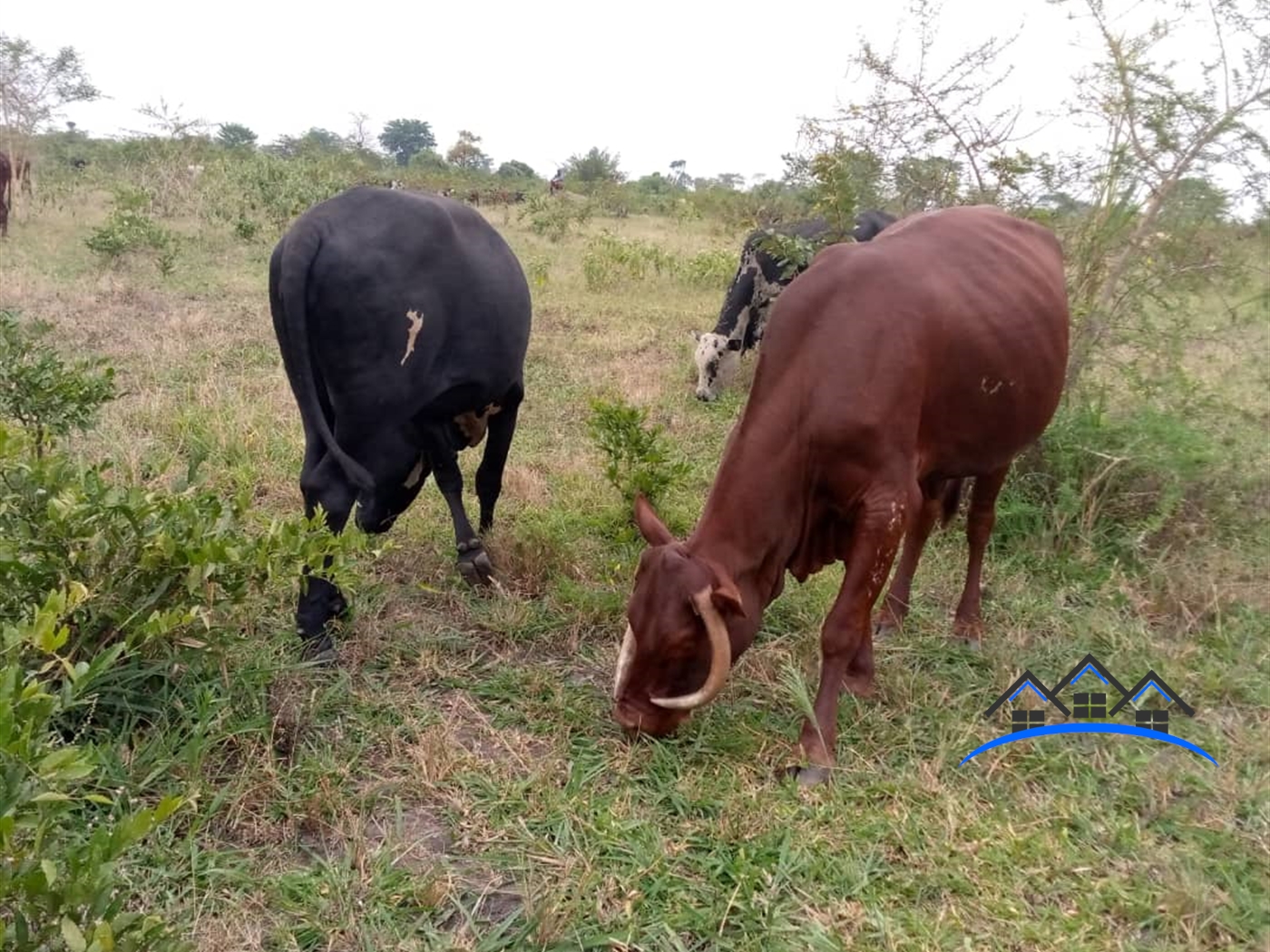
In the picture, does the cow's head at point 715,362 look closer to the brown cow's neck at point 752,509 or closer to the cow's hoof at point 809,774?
the brown cow's neck at point 752,509

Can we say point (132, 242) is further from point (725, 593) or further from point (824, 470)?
point (725, 593)

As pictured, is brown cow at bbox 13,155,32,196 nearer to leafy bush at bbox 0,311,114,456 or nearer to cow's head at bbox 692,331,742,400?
cow's head at bbox 692,331,742,400

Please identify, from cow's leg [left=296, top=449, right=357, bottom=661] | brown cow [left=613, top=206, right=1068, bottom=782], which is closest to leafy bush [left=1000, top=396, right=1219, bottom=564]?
brown cow [left=613, top=206, right=1068, bottom=782]

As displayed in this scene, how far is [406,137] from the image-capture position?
187ft

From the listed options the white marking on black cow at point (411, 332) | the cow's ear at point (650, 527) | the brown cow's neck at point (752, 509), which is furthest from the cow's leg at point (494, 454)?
the brown cow's neck at point (752, 509)

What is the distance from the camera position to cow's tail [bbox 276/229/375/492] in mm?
3107

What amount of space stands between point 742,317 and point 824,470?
5112mm

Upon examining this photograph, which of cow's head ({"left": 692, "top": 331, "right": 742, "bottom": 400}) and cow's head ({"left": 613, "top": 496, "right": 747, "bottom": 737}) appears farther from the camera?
cow's head ({"left": 692, "top": 331, "right": 742, "bottom": 400})

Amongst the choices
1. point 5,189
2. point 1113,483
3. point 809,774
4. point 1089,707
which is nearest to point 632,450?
point 809,774

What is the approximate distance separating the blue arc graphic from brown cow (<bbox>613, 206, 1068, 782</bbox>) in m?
0.50

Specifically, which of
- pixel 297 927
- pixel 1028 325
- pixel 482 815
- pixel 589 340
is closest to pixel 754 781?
pixel 482 815

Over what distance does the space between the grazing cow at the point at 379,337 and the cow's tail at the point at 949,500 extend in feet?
6.60

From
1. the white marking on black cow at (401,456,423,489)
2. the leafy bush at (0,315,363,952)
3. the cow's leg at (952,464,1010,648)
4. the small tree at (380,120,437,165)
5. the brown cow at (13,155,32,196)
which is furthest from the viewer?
the small tree at (380,120,437,165)

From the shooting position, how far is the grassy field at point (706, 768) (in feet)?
7.28
